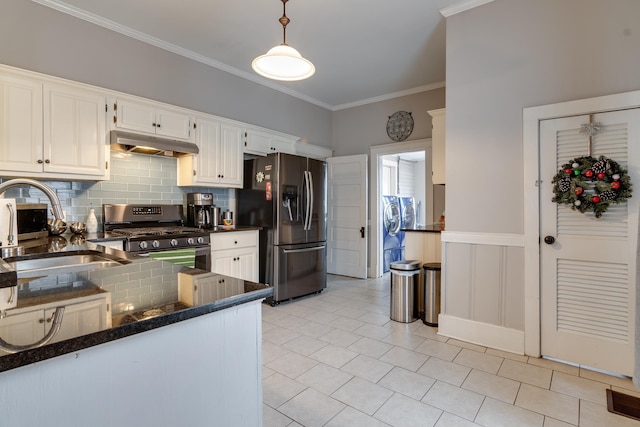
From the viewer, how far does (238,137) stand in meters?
3.97

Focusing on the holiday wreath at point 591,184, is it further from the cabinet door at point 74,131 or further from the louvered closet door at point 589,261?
the cabinet door at point 74,131

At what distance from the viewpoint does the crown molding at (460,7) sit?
2.77m

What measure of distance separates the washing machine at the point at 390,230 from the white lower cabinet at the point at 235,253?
2.48 meters

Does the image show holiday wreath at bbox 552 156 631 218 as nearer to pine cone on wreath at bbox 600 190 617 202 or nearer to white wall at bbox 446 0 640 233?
pine cone on wreath at bbox 600 190 617 202

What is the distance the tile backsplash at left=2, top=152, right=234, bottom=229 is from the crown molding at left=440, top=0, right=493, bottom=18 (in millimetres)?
3142

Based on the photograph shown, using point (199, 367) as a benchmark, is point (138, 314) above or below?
above

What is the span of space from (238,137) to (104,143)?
1.46 metres

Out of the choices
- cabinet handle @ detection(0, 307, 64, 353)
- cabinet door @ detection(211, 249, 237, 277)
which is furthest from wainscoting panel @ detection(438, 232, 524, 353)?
cabinet handle @ detection(0, 307, 64, 353)

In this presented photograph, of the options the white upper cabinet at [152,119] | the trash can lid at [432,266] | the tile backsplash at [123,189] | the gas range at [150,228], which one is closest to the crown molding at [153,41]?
the white upper cabinet at [152,119]

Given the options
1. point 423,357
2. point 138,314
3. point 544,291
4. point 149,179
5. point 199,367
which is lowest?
point 423,357

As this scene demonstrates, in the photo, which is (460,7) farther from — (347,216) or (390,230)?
(390,230)

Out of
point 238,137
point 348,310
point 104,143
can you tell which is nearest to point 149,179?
point 104,143

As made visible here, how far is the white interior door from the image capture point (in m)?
5.24

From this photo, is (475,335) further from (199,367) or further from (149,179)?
(149,179)
